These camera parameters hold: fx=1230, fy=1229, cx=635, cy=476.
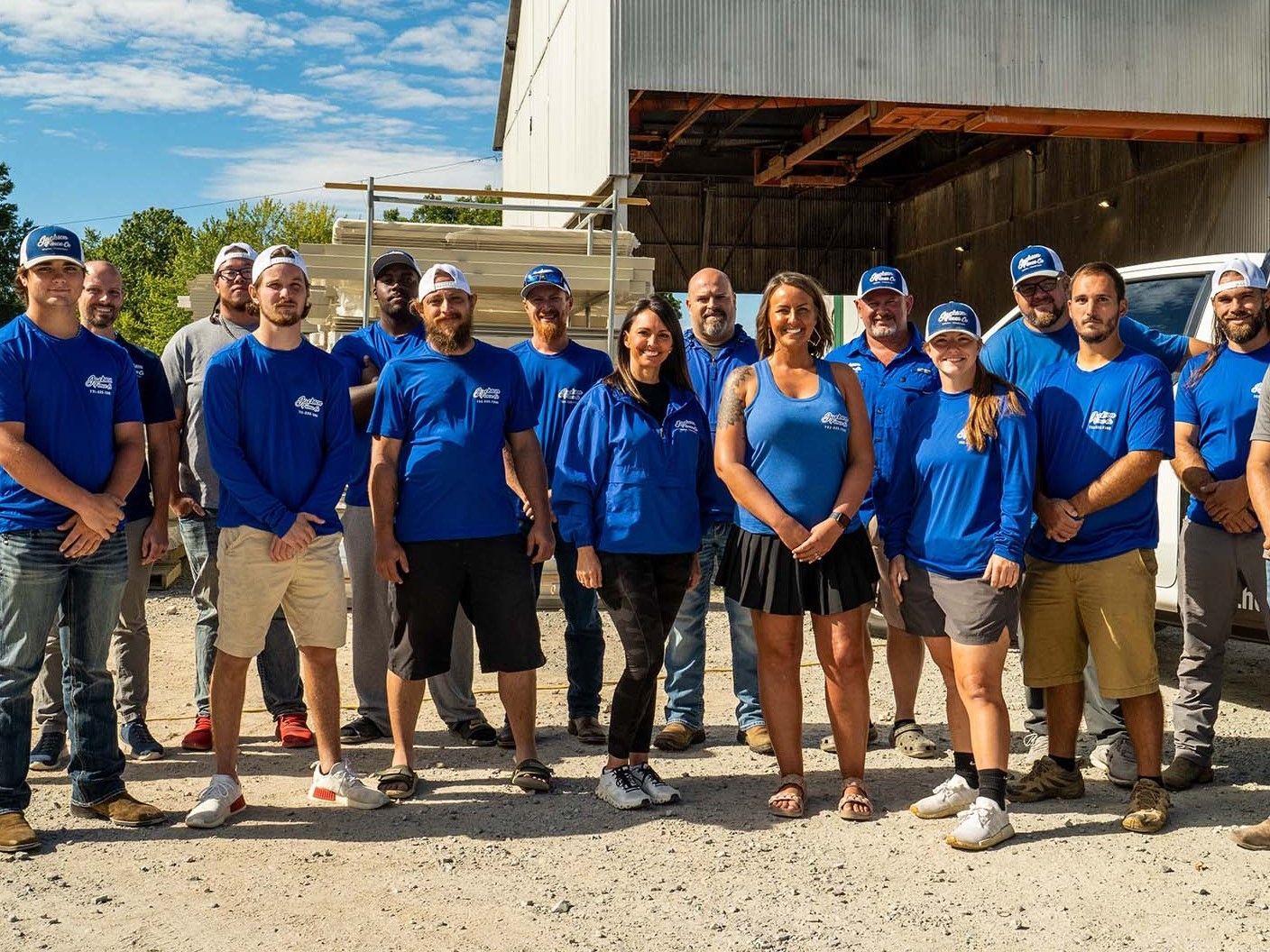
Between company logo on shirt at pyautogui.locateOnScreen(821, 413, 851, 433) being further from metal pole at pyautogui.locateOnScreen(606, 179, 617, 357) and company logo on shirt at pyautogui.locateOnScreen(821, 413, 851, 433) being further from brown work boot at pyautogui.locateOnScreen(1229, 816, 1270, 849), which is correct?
metal pole at pyautogui.locateOnScreen(606, 179, 617, 357)

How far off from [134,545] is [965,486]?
364 cm

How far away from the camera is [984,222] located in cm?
2520

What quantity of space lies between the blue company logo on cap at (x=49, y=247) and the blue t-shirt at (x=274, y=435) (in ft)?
2.08

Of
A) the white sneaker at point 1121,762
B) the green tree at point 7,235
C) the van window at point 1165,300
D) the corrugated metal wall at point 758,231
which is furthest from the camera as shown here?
the green tree at point 7,235

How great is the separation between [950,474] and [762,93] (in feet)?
35.6

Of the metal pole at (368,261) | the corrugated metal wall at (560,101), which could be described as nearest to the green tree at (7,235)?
the corrugated metal wall at (560,101)

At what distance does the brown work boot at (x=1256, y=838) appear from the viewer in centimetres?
434

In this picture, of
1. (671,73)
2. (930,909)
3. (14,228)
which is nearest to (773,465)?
(930,909)

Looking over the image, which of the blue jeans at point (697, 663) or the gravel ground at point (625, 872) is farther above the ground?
the blue jeans at point (697, 663)

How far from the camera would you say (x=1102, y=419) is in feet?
15.5

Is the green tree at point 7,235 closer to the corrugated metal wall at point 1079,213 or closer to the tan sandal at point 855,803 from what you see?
the corrugated metal wall at point 1079,213

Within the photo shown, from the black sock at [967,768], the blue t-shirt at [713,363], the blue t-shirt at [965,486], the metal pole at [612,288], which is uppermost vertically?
the metal pole at [612,288]

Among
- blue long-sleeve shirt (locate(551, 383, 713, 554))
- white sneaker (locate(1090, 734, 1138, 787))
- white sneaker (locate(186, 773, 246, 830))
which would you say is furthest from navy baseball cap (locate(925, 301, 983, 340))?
white sneaker (locate(186, 773, 246, 830))

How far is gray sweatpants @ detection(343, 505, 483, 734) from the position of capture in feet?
19.5
